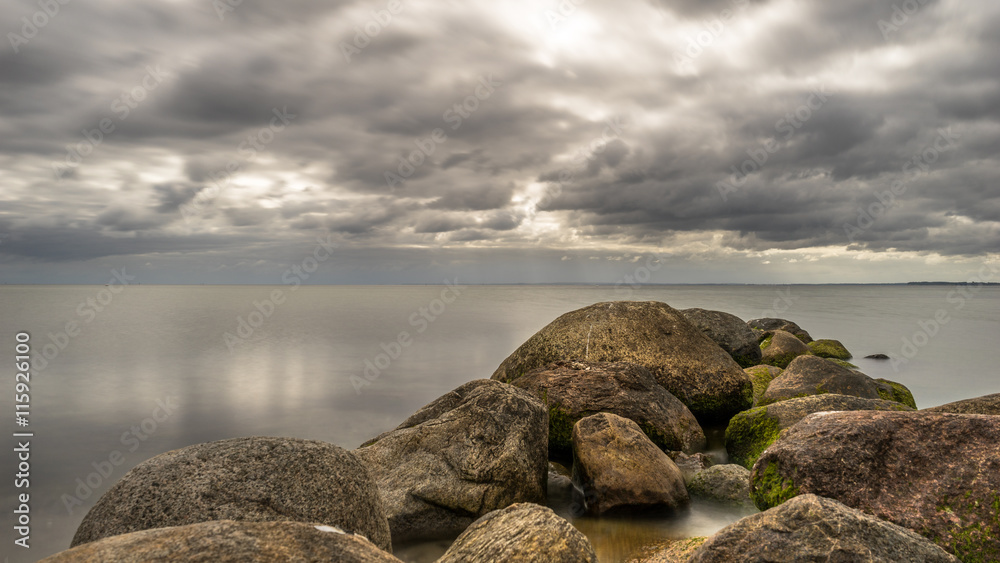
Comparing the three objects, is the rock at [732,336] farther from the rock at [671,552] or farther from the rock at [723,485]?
the rock at [671,552]

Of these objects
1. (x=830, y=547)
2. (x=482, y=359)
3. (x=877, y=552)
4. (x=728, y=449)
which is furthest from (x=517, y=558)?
(x=482, y=359)

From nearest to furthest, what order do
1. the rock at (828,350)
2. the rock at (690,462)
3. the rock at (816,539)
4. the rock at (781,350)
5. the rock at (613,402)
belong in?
the rock at (816,539), the rock at (690,462), the rock at (613,402), the rock at (781,350), the rock at (828,350)

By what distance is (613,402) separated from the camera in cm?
1047

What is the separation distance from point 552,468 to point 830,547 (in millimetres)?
6217

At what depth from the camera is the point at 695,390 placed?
13039 millimetres

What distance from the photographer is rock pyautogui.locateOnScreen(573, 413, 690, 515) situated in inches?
303

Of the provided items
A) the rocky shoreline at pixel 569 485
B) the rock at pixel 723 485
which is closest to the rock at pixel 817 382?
the rocky shoreline at pixel 569 485

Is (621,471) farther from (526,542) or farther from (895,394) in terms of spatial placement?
(895,394)

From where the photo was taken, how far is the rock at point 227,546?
259 cm

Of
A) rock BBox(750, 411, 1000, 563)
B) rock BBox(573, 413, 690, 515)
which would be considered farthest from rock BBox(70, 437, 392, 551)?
rock BBox(750, 411, 1000, 563)

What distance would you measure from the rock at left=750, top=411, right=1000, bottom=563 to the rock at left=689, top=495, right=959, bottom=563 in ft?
4.08

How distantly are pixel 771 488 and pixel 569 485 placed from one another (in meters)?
3.59

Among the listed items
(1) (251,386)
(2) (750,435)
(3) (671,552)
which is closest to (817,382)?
(2) (750,435)

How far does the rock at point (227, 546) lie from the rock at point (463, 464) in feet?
14.4
